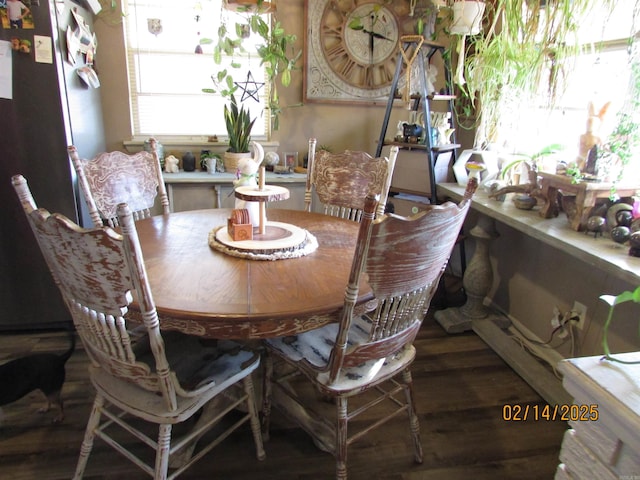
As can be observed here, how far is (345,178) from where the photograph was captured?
2.25m

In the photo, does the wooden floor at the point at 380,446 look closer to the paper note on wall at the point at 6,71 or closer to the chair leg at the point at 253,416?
the chair leg at the point at 253,416

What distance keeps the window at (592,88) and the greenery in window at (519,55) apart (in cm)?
6

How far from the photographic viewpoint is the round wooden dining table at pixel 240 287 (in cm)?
113

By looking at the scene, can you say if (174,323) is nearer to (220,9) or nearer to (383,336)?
(383,336)

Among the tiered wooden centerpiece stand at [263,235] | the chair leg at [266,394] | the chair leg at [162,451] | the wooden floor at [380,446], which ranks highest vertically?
the tiered wooden centerpiece stand at [263,235]

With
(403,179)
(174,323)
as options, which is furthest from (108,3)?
(174,323)

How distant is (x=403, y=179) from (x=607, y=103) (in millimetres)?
1215

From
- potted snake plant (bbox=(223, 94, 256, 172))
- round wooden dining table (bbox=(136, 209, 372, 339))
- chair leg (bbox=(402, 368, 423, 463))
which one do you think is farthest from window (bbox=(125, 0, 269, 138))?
chair leg (bbox=(402, 368, 423, 463))

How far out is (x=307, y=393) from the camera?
197 centimetres

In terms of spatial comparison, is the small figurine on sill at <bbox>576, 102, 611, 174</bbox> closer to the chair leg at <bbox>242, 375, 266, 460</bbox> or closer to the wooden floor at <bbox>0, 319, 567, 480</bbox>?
the wooden floor at <bbox>0, 319, 567, 480</bbox>

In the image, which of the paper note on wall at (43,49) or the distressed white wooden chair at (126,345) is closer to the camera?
the distressed white wooden chair at (126,345)

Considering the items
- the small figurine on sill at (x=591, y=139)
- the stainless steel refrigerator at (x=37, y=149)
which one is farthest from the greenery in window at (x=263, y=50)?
the small figurine on sill at (x=591, y=139)

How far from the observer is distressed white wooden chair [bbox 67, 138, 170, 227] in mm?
1810
